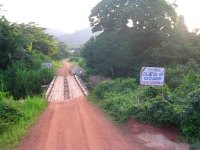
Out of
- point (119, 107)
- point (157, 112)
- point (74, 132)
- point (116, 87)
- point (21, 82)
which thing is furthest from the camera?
point (21, 82)

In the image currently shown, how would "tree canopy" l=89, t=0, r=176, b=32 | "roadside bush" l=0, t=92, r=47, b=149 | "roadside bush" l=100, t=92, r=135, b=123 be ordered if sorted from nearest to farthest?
"roadside bush" l=0, t=92, r=47, b=149 → "roadside bush" l=100, t=92, r=135, b=123 → "tree canopy" l=89, t=0, r=176, b=32

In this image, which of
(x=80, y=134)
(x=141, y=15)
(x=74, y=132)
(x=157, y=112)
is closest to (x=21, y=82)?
(x=141, y=15)

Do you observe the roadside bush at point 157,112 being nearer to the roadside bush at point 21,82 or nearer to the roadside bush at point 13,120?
the roadside bush at point 13,120

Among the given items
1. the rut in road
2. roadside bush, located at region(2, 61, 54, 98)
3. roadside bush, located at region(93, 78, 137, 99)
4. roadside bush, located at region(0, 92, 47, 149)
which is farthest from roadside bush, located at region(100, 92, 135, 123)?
roadside bush, located at region(2, 61, 54, 98)

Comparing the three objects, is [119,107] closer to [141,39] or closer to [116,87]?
[116,87]

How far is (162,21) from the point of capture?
3134 cm

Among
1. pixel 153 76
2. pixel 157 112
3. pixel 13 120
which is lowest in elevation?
pixel 13 120

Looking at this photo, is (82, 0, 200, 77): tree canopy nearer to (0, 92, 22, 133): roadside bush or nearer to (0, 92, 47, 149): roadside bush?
(0, 92, 47, 149): roadside bush

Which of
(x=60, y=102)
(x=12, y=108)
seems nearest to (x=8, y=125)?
(x=12, y=108)

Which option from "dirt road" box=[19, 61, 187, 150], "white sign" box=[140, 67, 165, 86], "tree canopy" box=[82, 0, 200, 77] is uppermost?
"tree canopy" box=[82, 0, 200, 77]

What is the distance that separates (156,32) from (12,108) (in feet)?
69.7

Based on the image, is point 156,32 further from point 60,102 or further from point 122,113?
point 122,113

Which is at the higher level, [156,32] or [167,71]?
[156,32]

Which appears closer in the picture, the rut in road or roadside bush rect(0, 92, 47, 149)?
the rut in road
